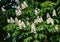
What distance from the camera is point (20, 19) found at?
665 cm

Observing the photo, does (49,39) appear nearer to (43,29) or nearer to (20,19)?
(43,29)

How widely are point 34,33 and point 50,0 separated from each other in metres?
1.20

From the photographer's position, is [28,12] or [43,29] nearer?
[43,29]

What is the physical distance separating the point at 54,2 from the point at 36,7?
0.56 metres

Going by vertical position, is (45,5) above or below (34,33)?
above

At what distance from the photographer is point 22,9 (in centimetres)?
650

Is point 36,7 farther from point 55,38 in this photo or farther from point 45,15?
point 55,38

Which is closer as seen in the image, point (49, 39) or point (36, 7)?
point (49, 39)

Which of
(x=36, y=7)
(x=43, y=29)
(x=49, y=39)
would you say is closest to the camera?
(x=43, y=29)

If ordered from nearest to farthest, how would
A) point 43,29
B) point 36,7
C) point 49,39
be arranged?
1. point 43,29
2. point 49,39
3. point 36,7

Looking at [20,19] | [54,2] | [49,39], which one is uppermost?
[54,2]

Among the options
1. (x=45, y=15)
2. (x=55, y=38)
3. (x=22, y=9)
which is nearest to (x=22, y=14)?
(x=22, y=9)

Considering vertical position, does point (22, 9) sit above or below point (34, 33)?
above

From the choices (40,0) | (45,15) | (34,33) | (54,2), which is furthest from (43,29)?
(40,0)
